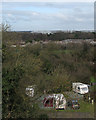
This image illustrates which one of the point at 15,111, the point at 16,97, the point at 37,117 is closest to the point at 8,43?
the point at 16,97

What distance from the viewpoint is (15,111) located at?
11.9ft

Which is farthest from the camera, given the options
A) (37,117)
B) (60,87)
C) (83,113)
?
(83,113)

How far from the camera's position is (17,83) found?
3693 mm

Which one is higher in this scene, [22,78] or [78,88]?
[22,78]

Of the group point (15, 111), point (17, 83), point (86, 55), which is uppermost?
point (86, 55)

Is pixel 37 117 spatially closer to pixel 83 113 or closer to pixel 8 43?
pixel 83 113

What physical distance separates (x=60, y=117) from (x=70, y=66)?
14.0 ft

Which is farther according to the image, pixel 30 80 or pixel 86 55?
pixel 86 55

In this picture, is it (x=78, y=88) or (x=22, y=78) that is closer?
(x=22, y=78)

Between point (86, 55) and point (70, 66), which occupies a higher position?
point (86, 55)

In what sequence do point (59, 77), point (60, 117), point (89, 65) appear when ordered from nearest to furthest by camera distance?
point (59, 77) → point (60, 117) → point (89, 65)

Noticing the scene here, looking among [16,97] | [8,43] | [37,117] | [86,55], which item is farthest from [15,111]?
[86,55]

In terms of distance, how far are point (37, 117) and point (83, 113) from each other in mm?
1646

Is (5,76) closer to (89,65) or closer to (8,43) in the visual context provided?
(8,43)
